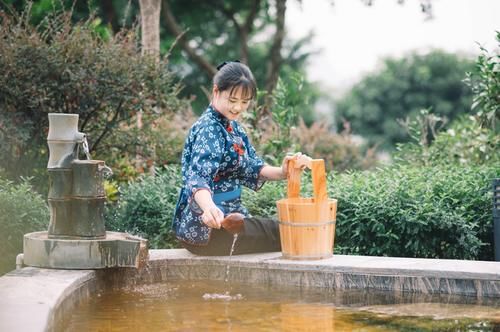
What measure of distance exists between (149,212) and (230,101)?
1.96 meters

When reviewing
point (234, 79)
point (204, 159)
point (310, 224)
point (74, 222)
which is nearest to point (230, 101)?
point (234, 79)

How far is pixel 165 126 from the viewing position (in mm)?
9664

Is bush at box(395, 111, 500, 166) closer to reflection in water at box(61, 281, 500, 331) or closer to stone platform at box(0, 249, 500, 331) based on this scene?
stone platform at box(0, 249, 500, 331)

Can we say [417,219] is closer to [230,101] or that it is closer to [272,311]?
[230,101]

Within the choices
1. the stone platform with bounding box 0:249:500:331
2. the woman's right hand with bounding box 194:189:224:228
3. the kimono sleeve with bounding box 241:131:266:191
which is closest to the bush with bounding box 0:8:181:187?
the kimono sleeve with bounding box 241:131:266:191

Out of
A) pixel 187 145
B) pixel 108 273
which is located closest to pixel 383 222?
pixel 187 145

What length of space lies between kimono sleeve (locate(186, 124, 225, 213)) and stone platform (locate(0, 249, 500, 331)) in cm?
43

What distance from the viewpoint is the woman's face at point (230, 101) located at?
525 centimetres

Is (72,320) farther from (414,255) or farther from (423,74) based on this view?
(423,74)

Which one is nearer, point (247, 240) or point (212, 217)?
point (212, 217)

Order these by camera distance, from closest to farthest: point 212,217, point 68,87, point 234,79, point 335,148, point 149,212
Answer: point 212,217, point 234,79, point 149,212, point 68,87, point 335,148

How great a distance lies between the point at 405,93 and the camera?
21219mm

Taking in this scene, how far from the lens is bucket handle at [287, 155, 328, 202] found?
519 cm

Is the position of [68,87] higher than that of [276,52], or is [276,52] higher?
[276,52]
